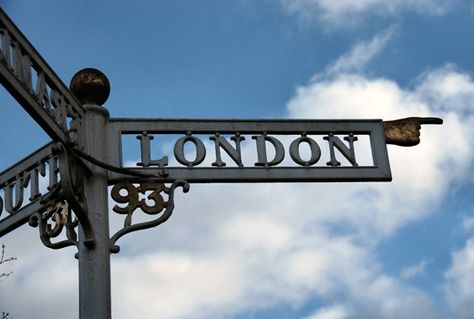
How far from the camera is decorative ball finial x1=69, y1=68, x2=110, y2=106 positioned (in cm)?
817

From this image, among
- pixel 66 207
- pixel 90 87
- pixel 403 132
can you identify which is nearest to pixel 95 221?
pixel 66 207

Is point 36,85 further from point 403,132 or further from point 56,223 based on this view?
point 403,132

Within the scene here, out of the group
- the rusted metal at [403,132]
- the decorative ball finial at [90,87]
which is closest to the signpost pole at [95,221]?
the decorative ball finial at [90,87]

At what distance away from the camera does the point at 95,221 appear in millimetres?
7789

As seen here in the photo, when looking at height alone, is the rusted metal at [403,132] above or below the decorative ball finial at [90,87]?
below

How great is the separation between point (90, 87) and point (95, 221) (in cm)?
89

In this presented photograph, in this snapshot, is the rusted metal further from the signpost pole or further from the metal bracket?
the metal bracket

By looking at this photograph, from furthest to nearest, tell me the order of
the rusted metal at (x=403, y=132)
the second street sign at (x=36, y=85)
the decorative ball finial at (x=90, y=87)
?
the rusted metal at (x=403, y=132), the decorative ball finial at (x=90, y=87), the second street sign at (x=36, y=85)

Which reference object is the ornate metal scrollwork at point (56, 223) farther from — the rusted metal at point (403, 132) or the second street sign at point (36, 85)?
the rusted metal at point (403, 132)

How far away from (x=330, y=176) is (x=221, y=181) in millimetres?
685

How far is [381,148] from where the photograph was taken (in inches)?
333

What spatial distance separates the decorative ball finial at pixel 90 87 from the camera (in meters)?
8.17

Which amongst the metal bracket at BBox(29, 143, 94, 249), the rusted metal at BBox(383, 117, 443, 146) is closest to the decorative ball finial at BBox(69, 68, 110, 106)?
the metal bracket at BBox(29, 143, 94, 249)

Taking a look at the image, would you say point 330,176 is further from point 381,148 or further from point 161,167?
point 161,167
